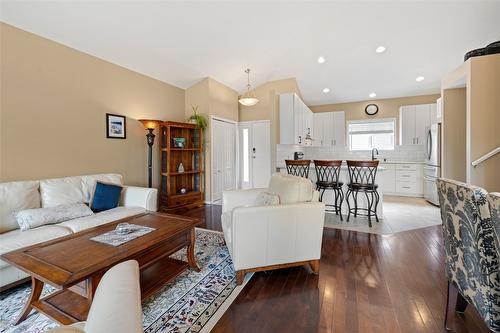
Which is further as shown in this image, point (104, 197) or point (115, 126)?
point (115, 126)

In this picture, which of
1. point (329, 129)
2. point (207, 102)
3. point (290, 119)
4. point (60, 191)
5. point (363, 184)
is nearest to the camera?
point (60, 191)

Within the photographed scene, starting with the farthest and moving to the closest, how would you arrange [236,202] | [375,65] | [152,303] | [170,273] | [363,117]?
[363,117]
[375,65]
[236,202]
[170,273]
[152,303]

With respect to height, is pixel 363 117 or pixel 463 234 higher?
pixel 363 117

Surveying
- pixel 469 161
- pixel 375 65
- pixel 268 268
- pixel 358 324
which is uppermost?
pixel 375 65

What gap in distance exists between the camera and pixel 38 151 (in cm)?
286

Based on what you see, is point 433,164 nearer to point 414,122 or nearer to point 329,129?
point 414,122

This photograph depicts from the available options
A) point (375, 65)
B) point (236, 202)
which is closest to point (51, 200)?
point (236, 202)

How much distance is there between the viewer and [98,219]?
2.49m

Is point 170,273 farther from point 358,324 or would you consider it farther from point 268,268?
point 358,324

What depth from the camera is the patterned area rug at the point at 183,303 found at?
153 centimetres

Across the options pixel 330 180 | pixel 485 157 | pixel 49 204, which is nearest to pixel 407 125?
pixel 485 157

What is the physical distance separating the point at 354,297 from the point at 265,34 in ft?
12.9

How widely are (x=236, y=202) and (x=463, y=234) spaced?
2.07m

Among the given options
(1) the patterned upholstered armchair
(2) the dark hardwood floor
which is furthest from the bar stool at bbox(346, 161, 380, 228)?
(1) the patterned upholstered armchair
